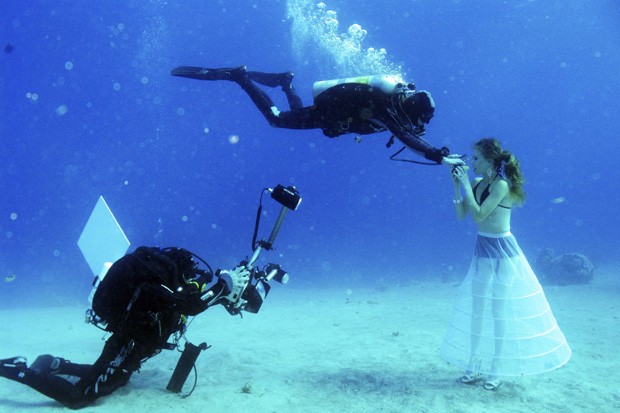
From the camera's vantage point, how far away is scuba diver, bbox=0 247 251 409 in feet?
11.9

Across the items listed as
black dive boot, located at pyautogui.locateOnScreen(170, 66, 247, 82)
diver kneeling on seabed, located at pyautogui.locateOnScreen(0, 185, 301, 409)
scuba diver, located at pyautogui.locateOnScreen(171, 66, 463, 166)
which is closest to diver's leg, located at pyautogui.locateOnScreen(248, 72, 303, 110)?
black dive boot, located at pyautogui.locateOnScreen(170, 66, 247, 82)

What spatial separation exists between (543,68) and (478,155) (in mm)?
136229

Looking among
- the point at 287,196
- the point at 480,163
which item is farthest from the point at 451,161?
the point at 287,196

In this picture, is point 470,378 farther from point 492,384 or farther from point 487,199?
point 487,199

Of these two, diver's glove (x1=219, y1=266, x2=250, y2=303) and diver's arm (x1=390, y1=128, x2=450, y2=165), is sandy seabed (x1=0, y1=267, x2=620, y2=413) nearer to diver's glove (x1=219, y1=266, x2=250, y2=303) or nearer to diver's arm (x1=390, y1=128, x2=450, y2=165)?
diver's glove (x1=219, y1=266, x2=250, y2=303)

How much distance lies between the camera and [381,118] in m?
4.88

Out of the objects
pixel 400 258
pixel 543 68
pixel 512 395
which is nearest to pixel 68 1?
pixel 400 258

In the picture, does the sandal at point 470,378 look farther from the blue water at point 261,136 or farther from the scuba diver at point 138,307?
the blue water at point 261,136

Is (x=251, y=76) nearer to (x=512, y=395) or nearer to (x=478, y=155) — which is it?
(x=478, y=155)

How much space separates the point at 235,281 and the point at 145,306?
88 centimetres

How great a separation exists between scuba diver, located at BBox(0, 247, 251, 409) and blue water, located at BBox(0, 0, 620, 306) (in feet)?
50.7

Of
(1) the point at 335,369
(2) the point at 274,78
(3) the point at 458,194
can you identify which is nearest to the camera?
(3) the point at 458,194

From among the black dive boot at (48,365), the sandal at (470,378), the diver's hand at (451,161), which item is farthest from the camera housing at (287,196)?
the black dive boot at (48,365)

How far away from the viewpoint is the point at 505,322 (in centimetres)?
430
